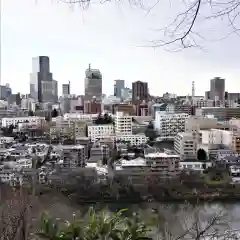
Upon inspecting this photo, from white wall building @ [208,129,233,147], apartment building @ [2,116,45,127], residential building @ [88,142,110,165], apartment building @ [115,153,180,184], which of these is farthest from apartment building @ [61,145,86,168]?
apartment building @ [2,116,45,127]

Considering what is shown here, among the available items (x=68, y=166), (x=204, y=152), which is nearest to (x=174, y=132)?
(x=204, y=152)

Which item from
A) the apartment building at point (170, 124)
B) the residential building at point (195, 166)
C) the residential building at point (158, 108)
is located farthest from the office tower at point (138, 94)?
the residential building at point (195, 166)

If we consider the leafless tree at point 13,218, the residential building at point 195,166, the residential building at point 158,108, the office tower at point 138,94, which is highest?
the office tower at point 138,94

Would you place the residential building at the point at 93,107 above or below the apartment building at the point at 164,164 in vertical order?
above

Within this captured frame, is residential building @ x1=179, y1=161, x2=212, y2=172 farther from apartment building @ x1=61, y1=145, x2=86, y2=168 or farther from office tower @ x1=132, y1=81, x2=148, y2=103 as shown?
→ office tower @ x1=132, y1=81, x2=148, y2=103

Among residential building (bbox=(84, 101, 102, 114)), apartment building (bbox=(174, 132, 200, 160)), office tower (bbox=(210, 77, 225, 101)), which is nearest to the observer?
office tower (bbox=(210, 77, 225, 101))

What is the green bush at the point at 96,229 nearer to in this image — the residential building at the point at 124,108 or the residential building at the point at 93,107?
the residential building at the point at 124,108

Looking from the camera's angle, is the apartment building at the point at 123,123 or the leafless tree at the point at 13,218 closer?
the leafless tree at the point at 13,218

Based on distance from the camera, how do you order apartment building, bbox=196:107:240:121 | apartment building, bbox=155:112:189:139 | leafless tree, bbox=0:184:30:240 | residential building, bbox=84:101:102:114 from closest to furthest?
leafless tree, bbox=0:184:30:240 → apartment building, bbox=196:107:240:121 → apartment building, bbox=155:112:189:139 → residential building, bbox=84:101:102:114
